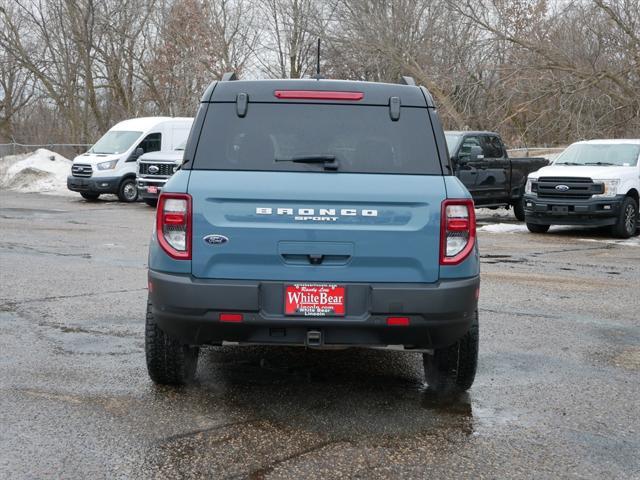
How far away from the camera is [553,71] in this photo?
26.7 metres

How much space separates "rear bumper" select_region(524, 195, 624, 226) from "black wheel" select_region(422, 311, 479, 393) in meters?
11.1

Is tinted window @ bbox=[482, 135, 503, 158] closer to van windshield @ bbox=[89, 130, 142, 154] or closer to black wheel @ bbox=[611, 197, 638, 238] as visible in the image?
black wheel @ bbox=[611, 197, 638, 238]

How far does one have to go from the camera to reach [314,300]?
15.8 ft

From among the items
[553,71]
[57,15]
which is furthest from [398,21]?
[57,15]

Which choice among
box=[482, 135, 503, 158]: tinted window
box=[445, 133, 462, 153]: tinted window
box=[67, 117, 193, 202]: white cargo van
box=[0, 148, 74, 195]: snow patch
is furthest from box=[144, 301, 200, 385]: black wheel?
box=[0, 148, 74, 195]: snow patch

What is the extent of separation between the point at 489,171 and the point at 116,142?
11634mm

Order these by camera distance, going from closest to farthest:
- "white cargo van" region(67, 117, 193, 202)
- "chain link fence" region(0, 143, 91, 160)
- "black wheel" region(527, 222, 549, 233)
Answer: "black wheel" region(527, 222, 549, 233) < "white cargo van" region(67, 117, 193, 202) < "chain link fence" region(0, 143, 91, 160)

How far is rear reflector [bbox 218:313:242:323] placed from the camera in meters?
4.82

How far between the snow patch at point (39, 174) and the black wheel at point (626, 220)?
19.1m

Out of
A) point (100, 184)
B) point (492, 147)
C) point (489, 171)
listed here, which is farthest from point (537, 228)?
point (100, 184)

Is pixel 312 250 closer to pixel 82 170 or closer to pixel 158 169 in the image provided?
pixel 158 169

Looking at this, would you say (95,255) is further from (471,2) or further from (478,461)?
(471,2)

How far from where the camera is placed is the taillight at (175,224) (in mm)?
4875

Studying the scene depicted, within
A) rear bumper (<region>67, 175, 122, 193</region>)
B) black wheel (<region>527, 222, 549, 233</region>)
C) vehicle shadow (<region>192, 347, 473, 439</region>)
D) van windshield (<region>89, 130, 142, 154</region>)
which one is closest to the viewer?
vehicle shadow (<region>192, 347, 473, 439</region>)
